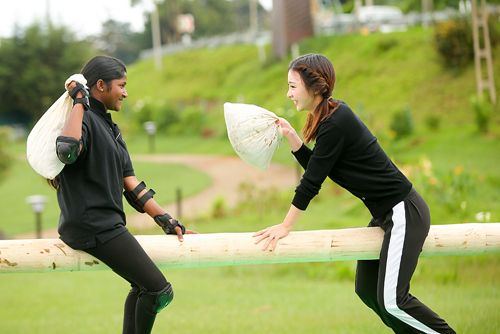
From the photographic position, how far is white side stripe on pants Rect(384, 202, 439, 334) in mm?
3978

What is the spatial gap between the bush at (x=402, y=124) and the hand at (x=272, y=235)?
20.3m

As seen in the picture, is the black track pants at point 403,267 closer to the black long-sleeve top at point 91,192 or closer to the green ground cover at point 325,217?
the green ground cover at point 325,217

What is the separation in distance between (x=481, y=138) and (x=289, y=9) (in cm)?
1851

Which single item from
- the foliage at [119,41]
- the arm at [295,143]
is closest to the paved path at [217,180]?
the arm at [295,143]

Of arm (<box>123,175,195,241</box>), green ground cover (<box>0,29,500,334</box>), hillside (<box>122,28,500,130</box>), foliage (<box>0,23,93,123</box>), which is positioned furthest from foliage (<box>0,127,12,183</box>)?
foliage (<box>0,23,93,123</box>)

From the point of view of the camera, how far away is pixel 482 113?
2233 cm

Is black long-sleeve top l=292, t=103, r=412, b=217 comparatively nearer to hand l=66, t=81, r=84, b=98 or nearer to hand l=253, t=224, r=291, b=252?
hand l=253, t=224, r=291, b=252

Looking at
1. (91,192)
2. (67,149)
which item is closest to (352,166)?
(91,192)

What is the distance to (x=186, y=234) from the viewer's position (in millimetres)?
4227

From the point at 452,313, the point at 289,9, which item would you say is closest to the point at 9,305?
the point at 452,313

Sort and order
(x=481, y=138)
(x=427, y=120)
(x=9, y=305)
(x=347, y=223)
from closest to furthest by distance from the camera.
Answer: (x=9, y=305) < (x=347, y=223) < (x=481, y=138) < (x=427, y=120)

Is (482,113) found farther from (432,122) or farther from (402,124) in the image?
(402,124)

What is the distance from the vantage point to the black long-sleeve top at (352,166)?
13.0 feet

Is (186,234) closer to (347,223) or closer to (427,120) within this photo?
(347,223)
